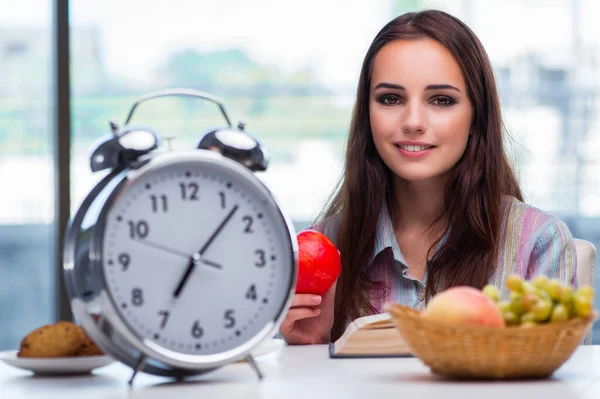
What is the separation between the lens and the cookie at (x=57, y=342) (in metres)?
1.34

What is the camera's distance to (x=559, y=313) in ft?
3.84

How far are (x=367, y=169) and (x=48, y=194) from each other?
7.55 feet

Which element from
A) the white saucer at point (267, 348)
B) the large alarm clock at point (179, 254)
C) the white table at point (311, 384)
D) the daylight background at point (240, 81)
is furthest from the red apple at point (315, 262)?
the daylight background at point (240, 81)

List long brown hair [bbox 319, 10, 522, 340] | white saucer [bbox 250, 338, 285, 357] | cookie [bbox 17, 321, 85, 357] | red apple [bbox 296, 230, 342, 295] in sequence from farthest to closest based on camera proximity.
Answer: long brown hair [bbox 319, 10, 522, 340] < red apple [bbox 296, 230, 342, 295] < white saucer [bbox 250, 338, 285, 357] < cookie [bbox 17, 321, 85, 357]

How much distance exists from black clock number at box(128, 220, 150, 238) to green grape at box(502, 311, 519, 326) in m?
0.45

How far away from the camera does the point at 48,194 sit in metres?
4.38

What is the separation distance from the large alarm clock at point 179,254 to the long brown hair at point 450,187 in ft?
3.51

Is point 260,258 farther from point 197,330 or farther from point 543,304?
point 543,304

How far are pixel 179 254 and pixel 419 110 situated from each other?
113 cm

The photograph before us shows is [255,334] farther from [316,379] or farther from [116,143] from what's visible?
[116,143]

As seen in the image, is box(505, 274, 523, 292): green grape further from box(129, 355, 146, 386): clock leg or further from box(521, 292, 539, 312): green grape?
box(129, 355, 146, 386): clock leg

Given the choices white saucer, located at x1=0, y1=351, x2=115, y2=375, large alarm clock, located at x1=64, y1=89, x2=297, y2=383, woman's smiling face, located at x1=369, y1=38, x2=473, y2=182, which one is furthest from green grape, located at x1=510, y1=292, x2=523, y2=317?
woman's smiling face, located at x1=369, y1=38, x2=473, y2=182

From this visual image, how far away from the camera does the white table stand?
1115 mm

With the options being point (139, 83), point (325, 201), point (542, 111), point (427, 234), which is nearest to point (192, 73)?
point (139, 83)
